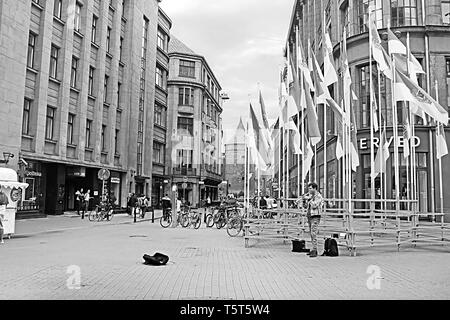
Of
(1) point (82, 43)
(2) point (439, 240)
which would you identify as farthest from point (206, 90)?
(2) point (439, 240)

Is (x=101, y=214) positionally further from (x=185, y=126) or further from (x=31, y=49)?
(x=185, y=126)

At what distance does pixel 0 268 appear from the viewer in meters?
9.82

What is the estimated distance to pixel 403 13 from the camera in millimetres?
30016

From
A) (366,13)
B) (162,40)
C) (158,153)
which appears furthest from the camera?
(162,40)

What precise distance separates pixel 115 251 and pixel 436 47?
25934mm

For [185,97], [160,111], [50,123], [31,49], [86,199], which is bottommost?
[86,199]

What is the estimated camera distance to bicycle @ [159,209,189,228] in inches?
1006

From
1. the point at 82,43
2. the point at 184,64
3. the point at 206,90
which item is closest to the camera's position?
the point at 82,43

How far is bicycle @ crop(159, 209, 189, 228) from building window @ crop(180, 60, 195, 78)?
47017mm

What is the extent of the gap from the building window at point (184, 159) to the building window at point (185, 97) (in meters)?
7.83

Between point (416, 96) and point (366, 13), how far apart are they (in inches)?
694

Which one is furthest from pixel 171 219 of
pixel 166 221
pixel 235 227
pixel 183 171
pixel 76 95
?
pixel 183 171

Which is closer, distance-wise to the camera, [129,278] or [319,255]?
[129,278]
